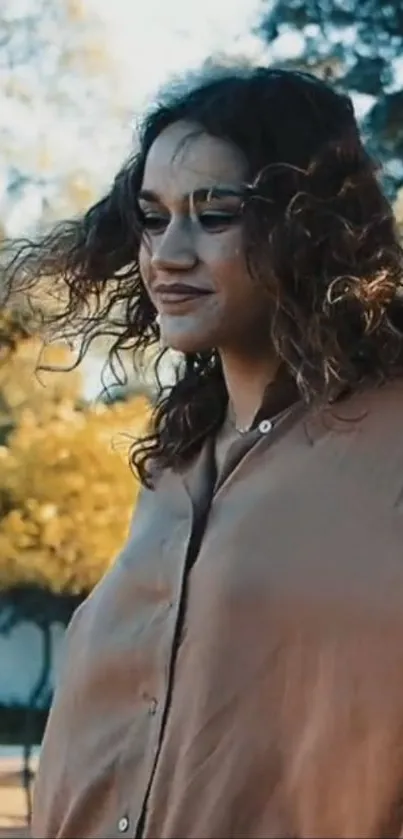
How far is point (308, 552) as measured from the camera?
1.30 meters

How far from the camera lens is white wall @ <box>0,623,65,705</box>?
29.9 feet

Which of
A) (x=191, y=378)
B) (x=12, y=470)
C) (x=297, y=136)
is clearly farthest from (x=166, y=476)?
(x=12, y=470)

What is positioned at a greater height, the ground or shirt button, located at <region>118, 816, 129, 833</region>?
shirt button, located at <region>118, 816, 129, 833</region>

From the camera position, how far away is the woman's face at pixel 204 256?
54.9 inches

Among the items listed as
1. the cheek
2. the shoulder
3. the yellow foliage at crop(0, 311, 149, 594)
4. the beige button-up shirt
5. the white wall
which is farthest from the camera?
the white wall

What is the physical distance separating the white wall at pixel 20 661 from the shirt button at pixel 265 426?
7132mm

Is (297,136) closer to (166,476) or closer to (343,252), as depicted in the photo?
(343,252)

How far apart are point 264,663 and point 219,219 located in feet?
1.21

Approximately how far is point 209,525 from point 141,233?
0.94 feet

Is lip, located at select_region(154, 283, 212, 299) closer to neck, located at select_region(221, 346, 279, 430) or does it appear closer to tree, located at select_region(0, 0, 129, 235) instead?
neck, located at select_region(221, 346, 279, 430)

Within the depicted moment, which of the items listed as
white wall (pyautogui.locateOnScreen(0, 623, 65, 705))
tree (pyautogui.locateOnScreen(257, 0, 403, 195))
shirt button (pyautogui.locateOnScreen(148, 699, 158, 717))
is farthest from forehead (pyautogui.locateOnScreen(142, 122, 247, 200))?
white wall (pyautogui.locateOnScreen(0, 623, 65, 705))

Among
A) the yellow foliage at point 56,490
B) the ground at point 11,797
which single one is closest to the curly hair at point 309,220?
the ground at point 11,797

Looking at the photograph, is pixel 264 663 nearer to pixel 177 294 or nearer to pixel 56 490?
pixel 177 294

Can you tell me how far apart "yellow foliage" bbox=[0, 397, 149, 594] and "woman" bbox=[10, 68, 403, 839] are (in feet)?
16.4
